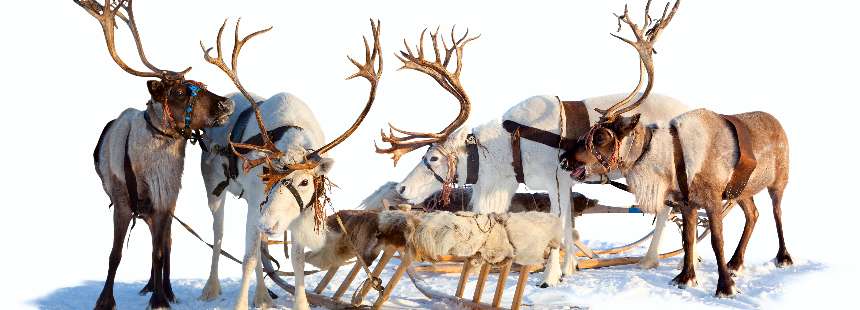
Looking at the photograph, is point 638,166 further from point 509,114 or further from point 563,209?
point 509,114

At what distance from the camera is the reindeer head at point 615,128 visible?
353 inches

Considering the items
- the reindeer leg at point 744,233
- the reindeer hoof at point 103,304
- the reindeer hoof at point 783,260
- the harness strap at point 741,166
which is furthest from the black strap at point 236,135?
the reindeer hoof at point 783,260

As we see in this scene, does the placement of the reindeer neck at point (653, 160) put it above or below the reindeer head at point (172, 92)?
below

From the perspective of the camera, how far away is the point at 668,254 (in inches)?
430

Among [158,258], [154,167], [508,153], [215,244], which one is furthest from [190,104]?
[508,153]

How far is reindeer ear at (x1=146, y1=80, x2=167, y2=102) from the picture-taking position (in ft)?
27.2

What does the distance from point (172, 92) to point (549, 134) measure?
3.62 m

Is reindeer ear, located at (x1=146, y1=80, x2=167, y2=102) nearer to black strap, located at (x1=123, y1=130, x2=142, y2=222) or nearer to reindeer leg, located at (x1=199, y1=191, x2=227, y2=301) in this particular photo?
black strap, located at (x1=123, y1=130, x2=142, y2=222)

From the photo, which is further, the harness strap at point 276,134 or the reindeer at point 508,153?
the reindeer at point 508,153

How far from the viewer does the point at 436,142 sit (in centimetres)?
988

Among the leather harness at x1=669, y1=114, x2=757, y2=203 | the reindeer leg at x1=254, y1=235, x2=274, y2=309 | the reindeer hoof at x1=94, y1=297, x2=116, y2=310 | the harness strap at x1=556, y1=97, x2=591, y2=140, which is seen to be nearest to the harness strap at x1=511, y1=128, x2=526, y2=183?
the harness strap at x1=556, y1=97, x2=591, y2=140

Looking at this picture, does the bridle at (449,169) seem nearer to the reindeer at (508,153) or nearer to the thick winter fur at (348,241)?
the reindeer at (508,153)

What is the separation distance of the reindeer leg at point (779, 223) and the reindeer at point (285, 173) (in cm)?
473

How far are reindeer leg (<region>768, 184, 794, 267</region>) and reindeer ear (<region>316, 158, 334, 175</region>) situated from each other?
16.3 feet
